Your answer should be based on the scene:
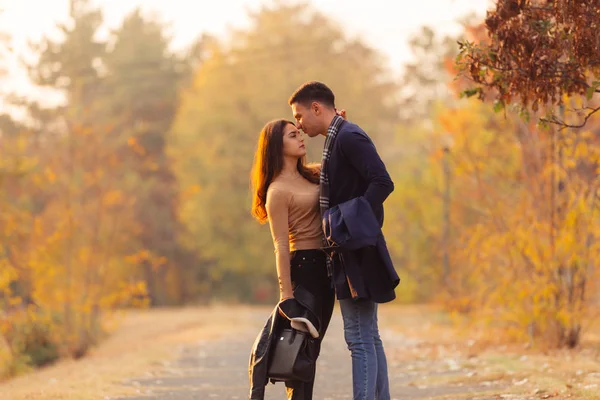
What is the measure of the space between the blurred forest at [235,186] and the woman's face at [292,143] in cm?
136

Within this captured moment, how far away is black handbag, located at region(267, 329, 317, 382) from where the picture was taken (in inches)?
227

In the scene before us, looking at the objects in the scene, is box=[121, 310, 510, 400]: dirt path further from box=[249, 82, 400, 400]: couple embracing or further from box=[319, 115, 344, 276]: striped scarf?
box=[319, 115, 344, 276]: striped scarf

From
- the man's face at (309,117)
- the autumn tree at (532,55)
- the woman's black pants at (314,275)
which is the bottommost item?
the woman's black pants at (314,275)

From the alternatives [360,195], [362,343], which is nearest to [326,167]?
[360,195]

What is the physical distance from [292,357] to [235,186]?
30.0 metres

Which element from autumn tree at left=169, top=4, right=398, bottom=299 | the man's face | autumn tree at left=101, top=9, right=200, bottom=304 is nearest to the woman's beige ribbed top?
the man's face

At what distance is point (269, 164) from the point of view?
236 inches

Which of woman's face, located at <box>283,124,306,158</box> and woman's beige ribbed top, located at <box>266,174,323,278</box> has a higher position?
woman's face, located at <box>283,124,306,158</box>

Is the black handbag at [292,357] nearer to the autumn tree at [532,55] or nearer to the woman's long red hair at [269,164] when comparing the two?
the woman's long red hair at [269,164]

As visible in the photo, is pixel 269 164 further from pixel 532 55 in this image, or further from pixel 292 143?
pixel 532 55

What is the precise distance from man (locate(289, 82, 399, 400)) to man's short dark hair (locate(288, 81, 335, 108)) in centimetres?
14

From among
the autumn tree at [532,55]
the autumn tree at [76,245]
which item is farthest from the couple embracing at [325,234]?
the autumn tree at [76,245]

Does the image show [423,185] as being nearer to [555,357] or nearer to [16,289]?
[16,289]

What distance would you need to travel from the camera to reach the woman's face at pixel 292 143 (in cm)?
598
